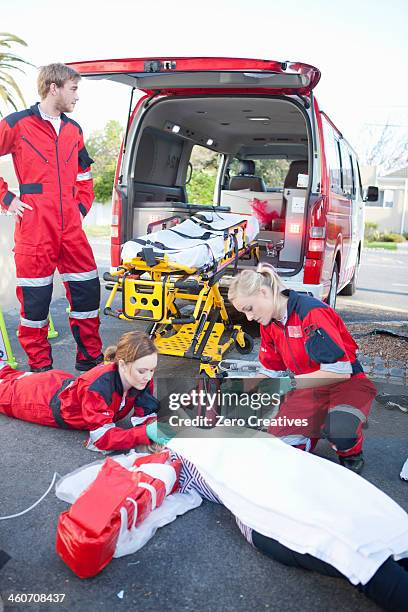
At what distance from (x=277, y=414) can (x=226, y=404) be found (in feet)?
1.33

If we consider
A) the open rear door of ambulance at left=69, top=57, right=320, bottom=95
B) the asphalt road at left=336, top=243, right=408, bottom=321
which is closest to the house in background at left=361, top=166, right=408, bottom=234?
the asphalt road at left=336, top=243, right=408, bottom=321

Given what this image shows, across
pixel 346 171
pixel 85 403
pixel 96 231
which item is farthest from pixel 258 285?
pixel 96 231

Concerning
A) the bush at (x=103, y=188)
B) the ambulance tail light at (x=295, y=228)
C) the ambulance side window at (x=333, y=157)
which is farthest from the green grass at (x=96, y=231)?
the ambulance tail light at (x=295, y=228)

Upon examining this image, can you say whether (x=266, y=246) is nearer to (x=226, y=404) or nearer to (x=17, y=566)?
(x=226, y=404)

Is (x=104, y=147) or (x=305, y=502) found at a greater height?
(x=104, y=147)

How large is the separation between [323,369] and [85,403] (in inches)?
48.9

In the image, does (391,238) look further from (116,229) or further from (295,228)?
(116,229)

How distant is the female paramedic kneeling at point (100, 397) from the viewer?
10.1ft

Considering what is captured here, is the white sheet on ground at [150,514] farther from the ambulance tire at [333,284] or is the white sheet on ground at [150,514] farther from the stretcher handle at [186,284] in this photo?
the ambulance tire at [333,284]

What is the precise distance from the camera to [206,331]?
4340mm

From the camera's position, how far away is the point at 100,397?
3.12 meters

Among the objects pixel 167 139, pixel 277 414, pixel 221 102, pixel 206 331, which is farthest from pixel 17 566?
pixel 167 139

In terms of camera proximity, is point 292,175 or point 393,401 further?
point 292,175

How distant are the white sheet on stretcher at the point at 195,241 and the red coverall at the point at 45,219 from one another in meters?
0.48
